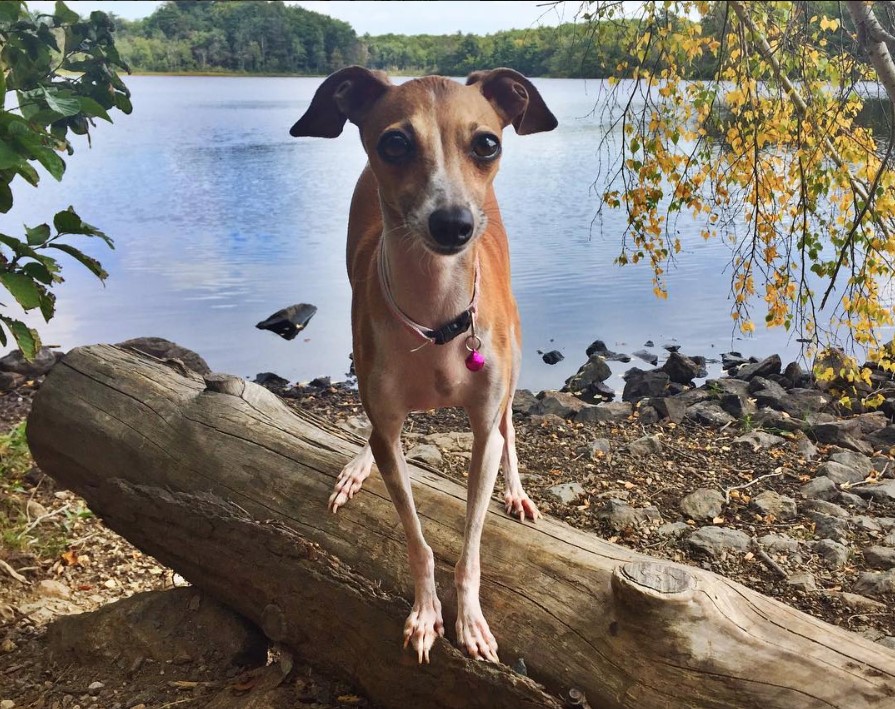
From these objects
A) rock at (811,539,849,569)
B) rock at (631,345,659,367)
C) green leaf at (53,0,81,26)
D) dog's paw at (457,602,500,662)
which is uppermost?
green leaf at (53,0,81,26)

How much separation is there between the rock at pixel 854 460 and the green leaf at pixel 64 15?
4875mm

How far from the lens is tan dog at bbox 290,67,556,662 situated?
2.13 metres

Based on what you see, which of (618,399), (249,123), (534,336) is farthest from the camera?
(249,123)

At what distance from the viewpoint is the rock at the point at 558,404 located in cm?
645

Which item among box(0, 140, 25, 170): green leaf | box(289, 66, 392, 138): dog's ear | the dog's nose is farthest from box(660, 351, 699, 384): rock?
box(0, 140, 25, 170): green leaf

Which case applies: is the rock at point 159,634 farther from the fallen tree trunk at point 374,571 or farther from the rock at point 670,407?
the rock at point 670,407

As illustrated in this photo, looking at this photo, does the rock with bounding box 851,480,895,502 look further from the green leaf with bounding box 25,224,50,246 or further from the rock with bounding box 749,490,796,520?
the green leaf with bounding box 25,224,50,246

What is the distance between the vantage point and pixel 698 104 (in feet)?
15.5

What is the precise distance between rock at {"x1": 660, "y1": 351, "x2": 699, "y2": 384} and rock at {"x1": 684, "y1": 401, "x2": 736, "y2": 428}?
1078mm

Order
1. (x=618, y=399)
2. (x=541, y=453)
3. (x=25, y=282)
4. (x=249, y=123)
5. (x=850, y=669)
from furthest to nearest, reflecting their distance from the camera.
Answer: (x=249, y=123) → (x=618, y=399) → (x=541, y=453) → (x=25, y=282) → (x=850, y=669)

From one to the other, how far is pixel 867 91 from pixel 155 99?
20355 mm

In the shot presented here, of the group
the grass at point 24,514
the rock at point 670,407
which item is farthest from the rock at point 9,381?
the rock at point 670,407

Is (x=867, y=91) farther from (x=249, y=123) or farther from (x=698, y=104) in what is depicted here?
(x=249, y=123)

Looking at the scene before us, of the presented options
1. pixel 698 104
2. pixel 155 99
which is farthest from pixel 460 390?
pixel 155 99
